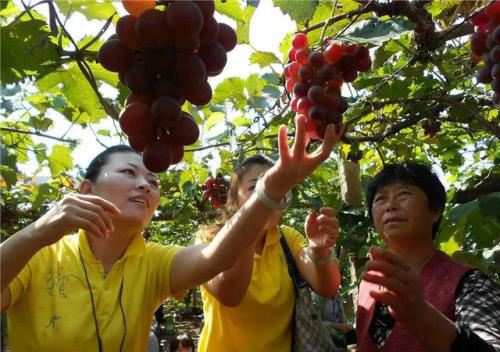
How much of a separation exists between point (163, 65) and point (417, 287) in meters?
0.72

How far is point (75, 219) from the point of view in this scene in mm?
1056

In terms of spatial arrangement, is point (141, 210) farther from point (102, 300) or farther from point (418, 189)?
point (418, 189)

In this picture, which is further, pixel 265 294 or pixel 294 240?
pixel 294 240

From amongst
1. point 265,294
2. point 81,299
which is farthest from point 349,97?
point 81,299

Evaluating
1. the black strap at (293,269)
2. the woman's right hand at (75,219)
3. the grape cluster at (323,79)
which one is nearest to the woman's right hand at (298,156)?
the grape cluster at (323,79)

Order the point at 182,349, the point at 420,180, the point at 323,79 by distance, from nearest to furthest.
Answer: the point at 323,79, the point at 420,180, the point at 182,349

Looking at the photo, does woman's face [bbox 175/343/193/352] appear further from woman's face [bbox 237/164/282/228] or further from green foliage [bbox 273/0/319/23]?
green foliage [bbox 273/0/319/23]

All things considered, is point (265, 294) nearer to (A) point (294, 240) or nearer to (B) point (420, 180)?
(A) point (294, 240)

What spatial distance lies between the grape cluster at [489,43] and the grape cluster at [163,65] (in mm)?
751

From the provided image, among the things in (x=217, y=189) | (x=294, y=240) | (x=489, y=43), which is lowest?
(x=294, y=240)

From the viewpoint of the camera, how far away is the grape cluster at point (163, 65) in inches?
32.9

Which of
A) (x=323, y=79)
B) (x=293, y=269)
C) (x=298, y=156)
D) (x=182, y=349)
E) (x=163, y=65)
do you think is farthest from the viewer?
(x=182, y=349)

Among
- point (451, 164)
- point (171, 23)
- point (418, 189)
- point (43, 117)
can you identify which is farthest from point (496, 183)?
point (43, 117)

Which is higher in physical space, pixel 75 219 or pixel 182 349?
pixel 182 349
